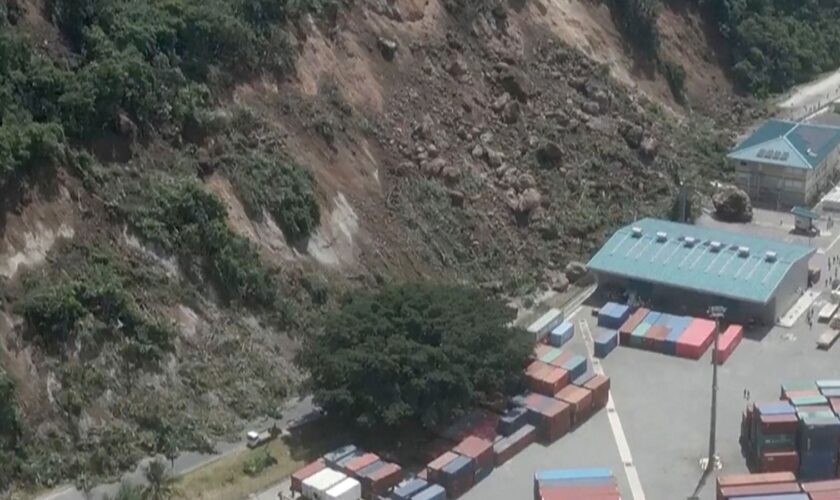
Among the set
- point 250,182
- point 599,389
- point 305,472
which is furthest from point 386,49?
point 305,472

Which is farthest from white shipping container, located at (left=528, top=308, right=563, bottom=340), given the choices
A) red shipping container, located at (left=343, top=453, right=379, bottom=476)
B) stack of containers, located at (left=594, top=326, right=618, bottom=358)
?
red shipping container, located at (left=343, top=453, right=379, bottom=476)

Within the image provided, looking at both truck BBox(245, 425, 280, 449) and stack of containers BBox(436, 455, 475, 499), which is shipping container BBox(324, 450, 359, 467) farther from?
stack of containers BBox(436, 455, 475, 499)

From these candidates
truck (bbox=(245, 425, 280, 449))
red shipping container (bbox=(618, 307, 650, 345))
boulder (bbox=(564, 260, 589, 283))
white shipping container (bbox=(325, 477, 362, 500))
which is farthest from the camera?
boulder (bbox=(564, 260, 589, 283))

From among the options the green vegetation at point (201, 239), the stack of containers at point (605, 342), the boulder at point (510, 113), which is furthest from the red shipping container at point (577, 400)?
the boulder at point (510, 113)

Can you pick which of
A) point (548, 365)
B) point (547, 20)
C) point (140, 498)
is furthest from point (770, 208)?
point (140, 498)

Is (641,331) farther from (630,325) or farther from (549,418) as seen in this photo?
(549,418)

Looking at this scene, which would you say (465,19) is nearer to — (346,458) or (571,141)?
(571,141)

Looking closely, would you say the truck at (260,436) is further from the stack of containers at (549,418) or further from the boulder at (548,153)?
the boulder at (548,153)

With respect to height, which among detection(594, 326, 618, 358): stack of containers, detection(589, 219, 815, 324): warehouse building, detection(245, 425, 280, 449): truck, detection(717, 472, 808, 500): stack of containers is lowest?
detection(594, 326, 618, 358): stack of containers
